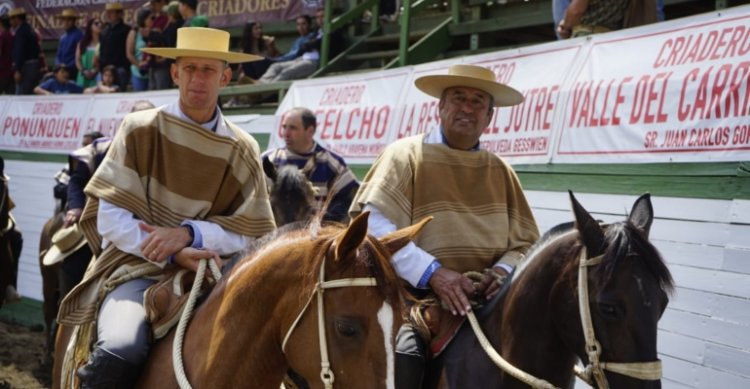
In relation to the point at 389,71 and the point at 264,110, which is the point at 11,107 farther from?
the point at 389,71

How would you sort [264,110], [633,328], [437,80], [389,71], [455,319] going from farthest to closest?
[264,110], [389,71], [437,80], [455,319], [633,328]

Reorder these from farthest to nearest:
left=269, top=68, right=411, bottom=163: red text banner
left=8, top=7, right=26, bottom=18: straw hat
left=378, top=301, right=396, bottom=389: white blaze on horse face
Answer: left=8, top=7, right=26, bottom=18: straw hat < left=269, top=68, right=411, bottom=163: red text banner < left=378, top=301, right=396, bottom=389: white blaze on horse face

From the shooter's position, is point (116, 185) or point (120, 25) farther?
point (120, 25)

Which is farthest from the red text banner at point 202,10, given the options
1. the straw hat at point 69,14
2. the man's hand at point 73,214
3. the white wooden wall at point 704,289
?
the white wooden wall at point 704,289

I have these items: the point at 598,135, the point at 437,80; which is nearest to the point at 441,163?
the point at 437,80

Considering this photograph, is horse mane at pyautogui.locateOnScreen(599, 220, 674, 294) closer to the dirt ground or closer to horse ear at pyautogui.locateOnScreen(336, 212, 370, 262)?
horse ear at pyautogui.locateOnScreen(336, 212, 370, 262)

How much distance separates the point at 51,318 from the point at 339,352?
27.7 ft

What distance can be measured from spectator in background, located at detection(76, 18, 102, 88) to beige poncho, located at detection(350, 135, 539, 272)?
13844 mm

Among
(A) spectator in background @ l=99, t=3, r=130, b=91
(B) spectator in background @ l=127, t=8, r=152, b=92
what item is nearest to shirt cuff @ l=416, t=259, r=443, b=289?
(B) spectator in background @ l=127, t=8, r=152, b=92

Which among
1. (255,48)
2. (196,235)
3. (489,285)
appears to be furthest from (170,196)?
(255,48)

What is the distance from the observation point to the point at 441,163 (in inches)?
195

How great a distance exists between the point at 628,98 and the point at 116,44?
12122mm

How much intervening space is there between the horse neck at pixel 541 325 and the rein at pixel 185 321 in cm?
131

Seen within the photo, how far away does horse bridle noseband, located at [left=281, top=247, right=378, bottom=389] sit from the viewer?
10.8 ft
